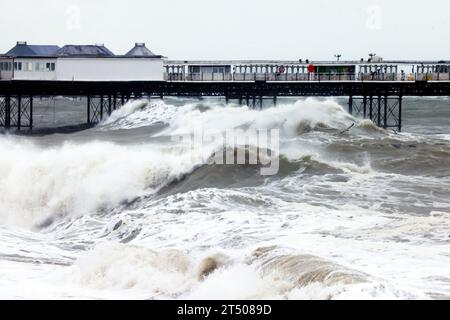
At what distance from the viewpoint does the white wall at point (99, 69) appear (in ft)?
233

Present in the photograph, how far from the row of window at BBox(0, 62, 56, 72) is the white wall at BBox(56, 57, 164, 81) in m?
0.63

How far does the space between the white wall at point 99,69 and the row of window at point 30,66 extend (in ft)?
2.07

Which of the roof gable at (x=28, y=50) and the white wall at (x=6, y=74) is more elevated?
the roof gable at (x=28, y=50)

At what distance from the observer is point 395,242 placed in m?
20.8

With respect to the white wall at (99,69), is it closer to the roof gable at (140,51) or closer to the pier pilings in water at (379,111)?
the roof gable at (140,51)

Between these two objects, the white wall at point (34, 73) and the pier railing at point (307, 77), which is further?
the white wall at point (34, 73)

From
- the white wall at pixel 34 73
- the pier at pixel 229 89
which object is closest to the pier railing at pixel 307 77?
the pier at pixel 229 89

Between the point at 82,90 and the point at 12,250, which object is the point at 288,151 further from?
the point at 82,90

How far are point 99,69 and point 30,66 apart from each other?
509 centimetres

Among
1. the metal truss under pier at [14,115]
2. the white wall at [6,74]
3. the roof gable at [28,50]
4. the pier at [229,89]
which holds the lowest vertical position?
the metal truss under pier at [14,115]

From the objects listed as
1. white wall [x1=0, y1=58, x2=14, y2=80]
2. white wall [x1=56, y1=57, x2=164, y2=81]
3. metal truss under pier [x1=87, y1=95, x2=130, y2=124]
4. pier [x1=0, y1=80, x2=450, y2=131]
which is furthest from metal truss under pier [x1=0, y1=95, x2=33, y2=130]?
metal truss under pier [x1=87, y1=95, x2=130, y2=124]

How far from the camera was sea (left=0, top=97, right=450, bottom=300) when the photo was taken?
17250 mm

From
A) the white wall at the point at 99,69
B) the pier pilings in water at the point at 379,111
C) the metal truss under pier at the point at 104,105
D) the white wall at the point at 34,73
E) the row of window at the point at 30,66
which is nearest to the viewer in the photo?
the pier pilings in water at the point at 379,111
